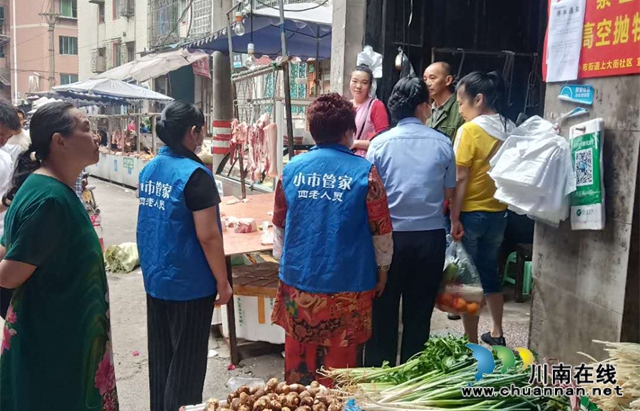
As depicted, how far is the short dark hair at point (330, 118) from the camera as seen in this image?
2744 mm

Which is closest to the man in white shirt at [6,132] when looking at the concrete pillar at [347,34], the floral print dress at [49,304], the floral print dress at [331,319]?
the floral print dress at [49,304]

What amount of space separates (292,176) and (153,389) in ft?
4.80

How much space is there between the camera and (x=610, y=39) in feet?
9.25

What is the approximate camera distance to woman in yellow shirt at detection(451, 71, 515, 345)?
3.68m

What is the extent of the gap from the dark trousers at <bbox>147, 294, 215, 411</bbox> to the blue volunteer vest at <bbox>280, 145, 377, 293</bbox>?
21.9 inches

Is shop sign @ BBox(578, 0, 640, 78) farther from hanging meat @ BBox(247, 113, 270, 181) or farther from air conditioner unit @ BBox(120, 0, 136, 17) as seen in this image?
air conditioner unit @ BBox(120, 0, 136, 17)

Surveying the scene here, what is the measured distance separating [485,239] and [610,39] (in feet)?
5.08

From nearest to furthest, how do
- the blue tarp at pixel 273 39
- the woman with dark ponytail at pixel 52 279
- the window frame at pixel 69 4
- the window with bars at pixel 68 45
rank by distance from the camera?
the woman with dark ponytail at pixel 52 279
the blue tarp at pixel 273 39
the window frame at pixel 69 4
the window with bars at pixel 68 45

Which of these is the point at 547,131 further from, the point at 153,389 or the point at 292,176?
the point at 153,389

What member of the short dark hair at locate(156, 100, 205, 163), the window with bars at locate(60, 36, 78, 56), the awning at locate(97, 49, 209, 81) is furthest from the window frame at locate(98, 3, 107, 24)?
the short dark hair at locate(156, 100, 205, 163)

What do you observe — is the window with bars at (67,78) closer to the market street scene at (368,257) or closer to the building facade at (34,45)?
the building facade at (34,45)

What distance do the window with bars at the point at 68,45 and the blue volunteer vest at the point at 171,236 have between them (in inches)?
1627

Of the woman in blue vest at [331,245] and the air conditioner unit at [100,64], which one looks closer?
the woman in blue vest at [331,245]

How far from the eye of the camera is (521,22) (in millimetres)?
6000
